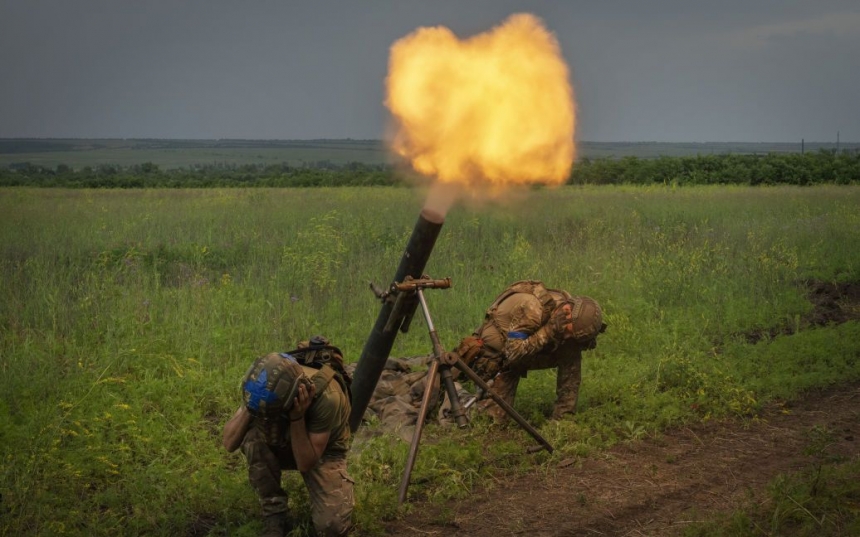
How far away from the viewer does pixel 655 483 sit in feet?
22.9

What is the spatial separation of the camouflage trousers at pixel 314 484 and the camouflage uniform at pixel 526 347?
216 cm

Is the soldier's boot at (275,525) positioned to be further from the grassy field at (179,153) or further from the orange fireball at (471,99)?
the grassy field at (179,153)

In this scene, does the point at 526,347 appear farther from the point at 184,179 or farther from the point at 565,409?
the point at 184,179

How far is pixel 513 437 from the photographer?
7992 millimetres

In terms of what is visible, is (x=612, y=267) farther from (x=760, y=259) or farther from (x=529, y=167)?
(x=529, y=167)

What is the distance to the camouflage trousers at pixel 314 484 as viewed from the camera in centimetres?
575

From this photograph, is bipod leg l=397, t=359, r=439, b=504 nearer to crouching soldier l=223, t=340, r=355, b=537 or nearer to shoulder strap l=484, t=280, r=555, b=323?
crouching soldier l=223, t=340, r=355, b=537

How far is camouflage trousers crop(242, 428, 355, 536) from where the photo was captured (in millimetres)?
5746

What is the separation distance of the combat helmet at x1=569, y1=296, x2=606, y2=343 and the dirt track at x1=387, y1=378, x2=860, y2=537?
3.50 ft

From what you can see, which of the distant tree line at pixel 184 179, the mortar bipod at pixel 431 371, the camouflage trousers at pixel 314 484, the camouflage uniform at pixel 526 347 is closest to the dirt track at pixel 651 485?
the mortar bipod at pixel 431 371

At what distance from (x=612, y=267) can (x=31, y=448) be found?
995 centimetres

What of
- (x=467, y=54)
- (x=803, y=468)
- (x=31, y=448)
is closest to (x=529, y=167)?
(x=467, y=54)

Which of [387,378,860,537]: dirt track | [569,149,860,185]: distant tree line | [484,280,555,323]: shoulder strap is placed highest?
[569,149,860,185]: distant tree line

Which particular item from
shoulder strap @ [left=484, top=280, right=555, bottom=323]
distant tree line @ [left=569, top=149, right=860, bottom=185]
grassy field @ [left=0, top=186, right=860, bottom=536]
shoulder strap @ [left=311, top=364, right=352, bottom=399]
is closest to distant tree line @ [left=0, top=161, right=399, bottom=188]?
distant tree line @ [left=569, top=149, right=860, bottom=185]
